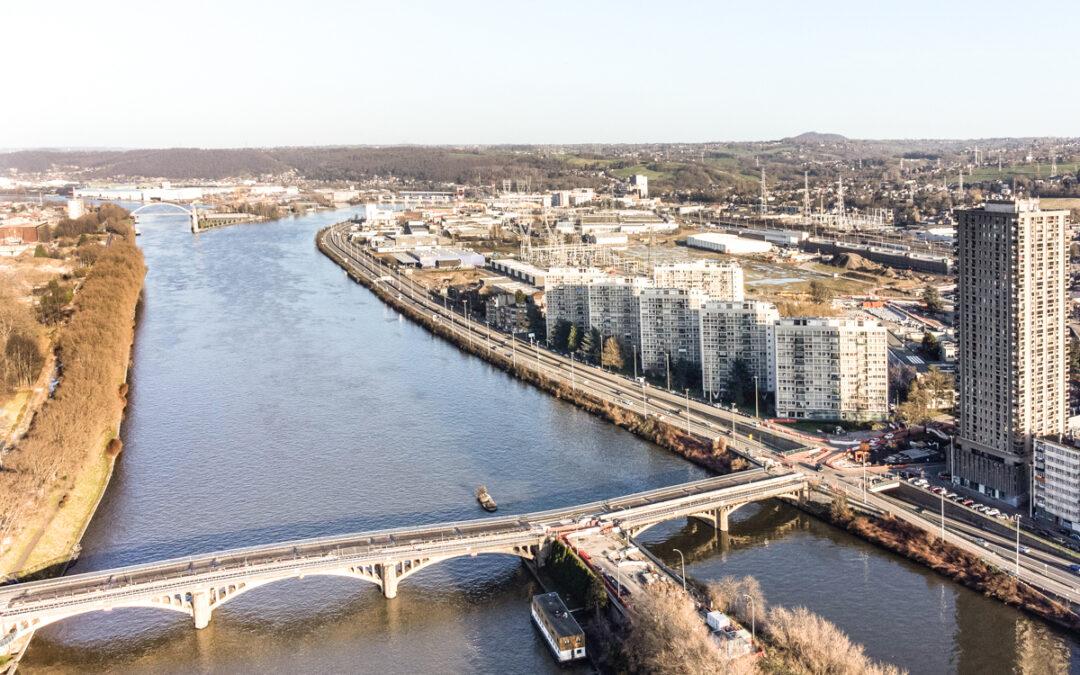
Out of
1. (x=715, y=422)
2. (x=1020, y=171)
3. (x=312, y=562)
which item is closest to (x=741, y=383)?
(x=715, y=422)

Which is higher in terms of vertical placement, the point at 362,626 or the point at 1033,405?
the point at 1033,405

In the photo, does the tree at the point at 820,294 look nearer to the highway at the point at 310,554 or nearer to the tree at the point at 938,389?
the tree at the point at 938,389

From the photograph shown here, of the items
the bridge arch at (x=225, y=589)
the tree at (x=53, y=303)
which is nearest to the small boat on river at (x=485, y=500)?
the bridge arch at (x=225, y=589)

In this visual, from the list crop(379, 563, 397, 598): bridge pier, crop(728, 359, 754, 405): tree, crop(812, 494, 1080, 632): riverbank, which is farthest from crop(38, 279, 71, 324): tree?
crop(812, 494, 1080, 632): riverbank

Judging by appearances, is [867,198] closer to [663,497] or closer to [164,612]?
[663,497]

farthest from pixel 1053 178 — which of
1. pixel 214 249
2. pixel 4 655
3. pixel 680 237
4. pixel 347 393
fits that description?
pixel 4 655

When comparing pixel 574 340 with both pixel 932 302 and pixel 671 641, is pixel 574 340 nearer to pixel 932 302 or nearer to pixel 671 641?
pixel 932 302
